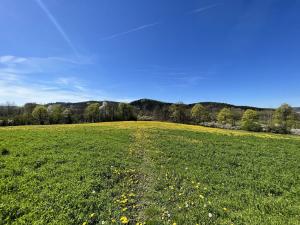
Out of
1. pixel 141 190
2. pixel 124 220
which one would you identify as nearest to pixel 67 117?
pixel 141 190

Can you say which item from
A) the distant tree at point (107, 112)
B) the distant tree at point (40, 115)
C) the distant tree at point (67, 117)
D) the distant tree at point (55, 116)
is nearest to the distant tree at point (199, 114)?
the distant tree at point (107, 112)

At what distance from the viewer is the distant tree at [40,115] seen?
7800 cm

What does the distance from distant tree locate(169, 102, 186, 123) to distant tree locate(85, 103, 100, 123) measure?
3802 centimetres

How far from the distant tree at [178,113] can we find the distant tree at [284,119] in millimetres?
39121

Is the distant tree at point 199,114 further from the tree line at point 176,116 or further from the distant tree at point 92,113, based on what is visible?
the distant tree at point 92,113

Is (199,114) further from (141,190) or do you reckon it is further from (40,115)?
(141,190)

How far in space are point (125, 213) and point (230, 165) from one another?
327 inches

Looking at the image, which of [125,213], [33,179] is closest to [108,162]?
[33,179]

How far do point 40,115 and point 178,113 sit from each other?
63120mm

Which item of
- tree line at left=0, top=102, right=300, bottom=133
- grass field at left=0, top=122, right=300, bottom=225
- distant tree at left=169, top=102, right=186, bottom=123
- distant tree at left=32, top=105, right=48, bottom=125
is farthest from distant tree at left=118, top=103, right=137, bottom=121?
grass field at left=0, top=122, right=300, bottom=225

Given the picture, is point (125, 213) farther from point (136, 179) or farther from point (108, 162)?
point (108, 162)

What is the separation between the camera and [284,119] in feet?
209

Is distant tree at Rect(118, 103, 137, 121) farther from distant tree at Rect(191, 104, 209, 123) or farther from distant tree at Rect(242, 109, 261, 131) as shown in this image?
distant tree at Rect(242, 109, 261, 131)

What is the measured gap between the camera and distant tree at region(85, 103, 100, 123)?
88.8 meters
